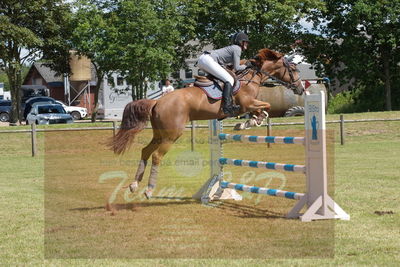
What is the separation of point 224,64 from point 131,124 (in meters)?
1.86

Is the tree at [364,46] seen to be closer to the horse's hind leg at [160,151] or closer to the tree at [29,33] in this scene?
the tree at [29,33]

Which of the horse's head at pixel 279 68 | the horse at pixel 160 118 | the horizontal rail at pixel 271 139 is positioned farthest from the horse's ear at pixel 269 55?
the horizontal rail at pixel 271 139

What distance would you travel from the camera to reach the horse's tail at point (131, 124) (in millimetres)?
9398

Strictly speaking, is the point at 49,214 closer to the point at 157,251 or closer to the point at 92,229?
the point at 92,229

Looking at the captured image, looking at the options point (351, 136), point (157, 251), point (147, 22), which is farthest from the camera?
point (147, 22)

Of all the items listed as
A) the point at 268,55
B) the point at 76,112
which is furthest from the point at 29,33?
the point at 268,55

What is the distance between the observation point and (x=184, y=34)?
40.6 metres

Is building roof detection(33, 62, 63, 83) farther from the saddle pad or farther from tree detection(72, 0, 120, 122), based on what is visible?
the saddle pad

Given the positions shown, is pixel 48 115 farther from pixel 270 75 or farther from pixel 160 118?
pixel 160 118

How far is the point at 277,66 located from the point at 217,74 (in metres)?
1.49

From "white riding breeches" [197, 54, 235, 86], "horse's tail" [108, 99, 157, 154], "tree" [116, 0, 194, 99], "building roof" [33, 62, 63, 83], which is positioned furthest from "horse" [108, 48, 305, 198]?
"building roof" [33, 62, 63, 83]

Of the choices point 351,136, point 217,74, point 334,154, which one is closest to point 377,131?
point 351,136

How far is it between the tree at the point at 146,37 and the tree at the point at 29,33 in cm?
367

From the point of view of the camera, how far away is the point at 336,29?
131 feet
